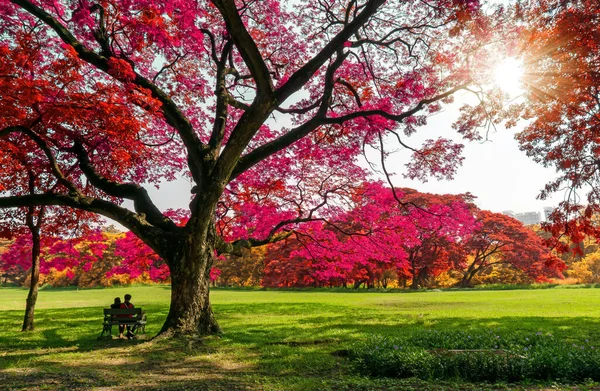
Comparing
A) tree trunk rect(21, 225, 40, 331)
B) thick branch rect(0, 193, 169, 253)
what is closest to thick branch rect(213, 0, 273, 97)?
thick branch rect(0, 193, 169, 253)

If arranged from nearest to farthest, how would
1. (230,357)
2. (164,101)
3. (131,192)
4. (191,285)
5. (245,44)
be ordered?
1. (230,357)
2. (245,44)
3. (191,285)
4. (164,101)
5. (131,192)

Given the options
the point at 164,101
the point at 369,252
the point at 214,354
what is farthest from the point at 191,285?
the point at 369,252

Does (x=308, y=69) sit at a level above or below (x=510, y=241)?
above

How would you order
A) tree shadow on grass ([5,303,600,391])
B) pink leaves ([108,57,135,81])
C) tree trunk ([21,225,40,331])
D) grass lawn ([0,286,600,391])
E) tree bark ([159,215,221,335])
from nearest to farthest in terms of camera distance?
grass lawn ([0,286,600,391]) < tree shadow on grass ([5,303,600,391]) < pink leaves ([108,57,135,81]) < tree bark ([159,215,221,335]) < tree trunk ([21,225,40,331])

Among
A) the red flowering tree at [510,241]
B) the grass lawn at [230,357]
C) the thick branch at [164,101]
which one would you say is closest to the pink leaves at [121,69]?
the thick branch at [164,101]

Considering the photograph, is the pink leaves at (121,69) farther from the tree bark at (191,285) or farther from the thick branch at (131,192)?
the tree bark at (191,285)

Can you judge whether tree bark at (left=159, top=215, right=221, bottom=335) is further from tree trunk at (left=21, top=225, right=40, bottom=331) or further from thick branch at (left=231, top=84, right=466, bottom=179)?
tree trunk at (left=21, top=225, right=40, bottom=331)

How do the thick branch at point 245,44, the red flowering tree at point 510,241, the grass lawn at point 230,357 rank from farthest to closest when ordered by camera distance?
the red flowering tree at point 510,241
the thick branch at point 245,44
the grass lawn at point 230,357

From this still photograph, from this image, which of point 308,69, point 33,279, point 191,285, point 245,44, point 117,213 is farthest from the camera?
point 33,279

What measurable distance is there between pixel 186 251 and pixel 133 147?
3729 millimetres

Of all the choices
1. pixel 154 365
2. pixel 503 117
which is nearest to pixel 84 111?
pixel 154 365

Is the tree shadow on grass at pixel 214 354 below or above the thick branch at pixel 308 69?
below

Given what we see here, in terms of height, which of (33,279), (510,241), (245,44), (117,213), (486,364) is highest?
(245,44)

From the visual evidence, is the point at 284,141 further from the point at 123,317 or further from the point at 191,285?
the point at 123,317
